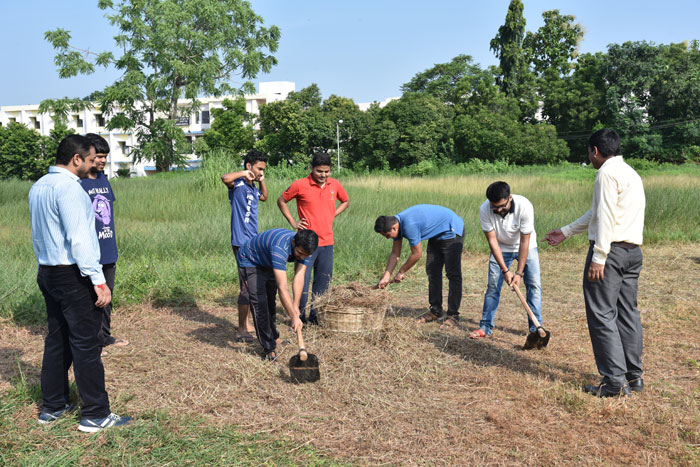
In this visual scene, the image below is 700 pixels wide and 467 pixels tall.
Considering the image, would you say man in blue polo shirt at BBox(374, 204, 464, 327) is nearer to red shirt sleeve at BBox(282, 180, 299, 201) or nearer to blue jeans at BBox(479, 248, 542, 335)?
blue jeans at BBox(479, 248, 542, 335)

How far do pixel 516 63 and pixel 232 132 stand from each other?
72.9 ft

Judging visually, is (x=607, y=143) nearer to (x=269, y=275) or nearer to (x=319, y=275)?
(x=269, y=275)

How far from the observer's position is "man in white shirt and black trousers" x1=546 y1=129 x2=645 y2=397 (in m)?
3.48

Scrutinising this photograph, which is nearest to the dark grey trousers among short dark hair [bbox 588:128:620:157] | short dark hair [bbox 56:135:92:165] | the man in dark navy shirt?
short dark hair [bbox 588:128:620:157]

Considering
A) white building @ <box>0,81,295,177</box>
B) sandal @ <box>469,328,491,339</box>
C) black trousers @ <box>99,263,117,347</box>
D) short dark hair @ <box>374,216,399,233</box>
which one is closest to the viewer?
black trousers @ <box>99,263,117,347</box>

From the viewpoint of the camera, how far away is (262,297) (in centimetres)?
434

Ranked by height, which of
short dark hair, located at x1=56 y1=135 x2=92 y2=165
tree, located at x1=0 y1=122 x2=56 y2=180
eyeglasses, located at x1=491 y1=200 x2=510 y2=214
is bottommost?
eyeglasses, located at x1=491 y1=200 x2=510 y2=214

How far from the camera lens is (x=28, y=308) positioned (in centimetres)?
574

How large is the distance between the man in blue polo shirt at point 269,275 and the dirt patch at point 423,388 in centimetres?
27

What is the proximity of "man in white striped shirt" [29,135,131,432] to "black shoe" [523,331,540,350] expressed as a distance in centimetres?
317

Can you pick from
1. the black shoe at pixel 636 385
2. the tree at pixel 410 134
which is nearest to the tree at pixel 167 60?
the tree at pixel 410 134

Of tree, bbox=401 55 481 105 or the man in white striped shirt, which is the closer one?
the man in white striped shirt

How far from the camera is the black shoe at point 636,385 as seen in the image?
3.80 m

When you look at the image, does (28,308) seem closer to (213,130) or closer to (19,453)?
(19,453)
